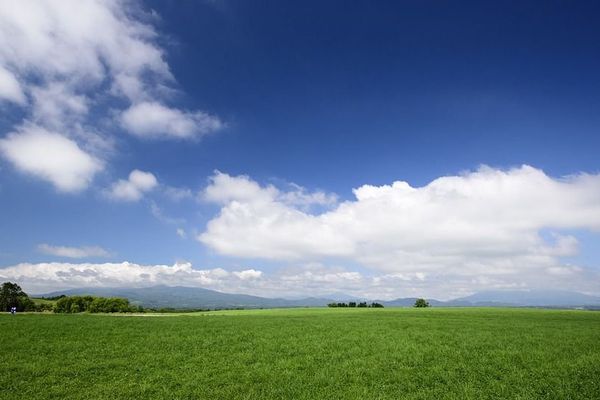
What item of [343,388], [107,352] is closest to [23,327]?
[107,352]

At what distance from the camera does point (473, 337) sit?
36.2m

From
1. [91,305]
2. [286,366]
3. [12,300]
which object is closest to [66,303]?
[91,305]

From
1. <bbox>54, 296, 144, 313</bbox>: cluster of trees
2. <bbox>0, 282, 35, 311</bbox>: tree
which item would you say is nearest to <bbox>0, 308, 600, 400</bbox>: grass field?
<bbox>54, 296, 144, 313</bbox>: cluster of trees

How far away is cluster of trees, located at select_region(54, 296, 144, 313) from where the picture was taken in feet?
436

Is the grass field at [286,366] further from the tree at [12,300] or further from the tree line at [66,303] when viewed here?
the tree at [12,300]

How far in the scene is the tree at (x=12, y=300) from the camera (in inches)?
5084

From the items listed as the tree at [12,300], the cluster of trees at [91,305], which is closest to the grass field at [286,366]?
the cluster of trees at [91,305]

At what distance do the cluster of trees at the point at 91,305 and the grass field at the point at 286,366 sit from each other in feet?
352

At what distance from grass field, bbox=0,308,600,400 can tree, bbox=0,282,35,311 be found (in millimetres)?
116537

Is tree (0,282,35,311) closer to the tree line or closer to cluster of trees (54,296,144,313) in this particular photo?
the tree line

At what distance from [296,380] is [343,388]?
2.68 metres

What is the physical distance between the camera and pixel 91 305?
134500 mm

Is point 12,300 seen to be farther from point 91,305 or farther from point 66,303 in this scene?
point 91,305

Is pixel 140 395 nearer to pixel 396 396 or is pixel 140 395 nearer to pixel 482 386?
pixel 396 396
